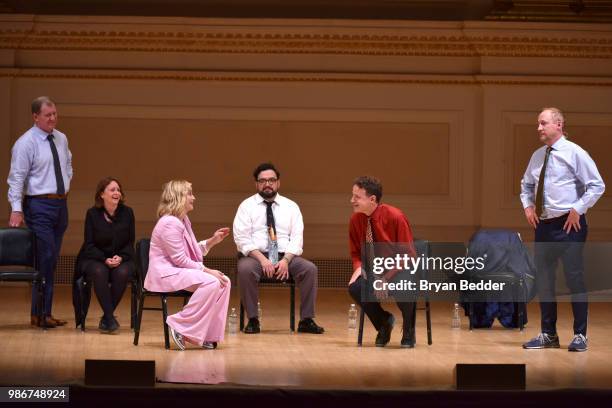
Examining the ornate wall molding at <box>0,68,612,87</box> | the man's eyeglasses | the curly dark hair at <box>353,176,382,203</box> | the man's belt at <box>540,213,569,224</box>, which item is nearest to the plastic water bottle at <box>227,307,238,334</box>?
the man's eyeglasses

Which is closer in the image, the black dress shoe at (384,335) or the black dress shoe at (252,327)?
the black dress shoe at (384,335)

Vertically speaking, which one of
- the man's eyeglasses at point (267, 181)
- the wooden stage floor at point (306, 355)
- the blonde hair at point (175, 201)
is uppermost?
the man's eyeglasses at point (267, 181)

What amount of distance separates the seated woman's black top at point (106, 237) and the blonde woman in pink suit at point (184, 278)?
28.2 inches

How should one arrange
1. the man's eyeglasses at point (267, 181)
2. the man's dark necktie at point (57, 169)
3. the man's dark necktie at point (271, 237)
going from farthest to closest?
the man's eyeglasses at point (267, 181) < the man's dark necktie at point (271, 237) < the man's dark necktie at point (57, 169)

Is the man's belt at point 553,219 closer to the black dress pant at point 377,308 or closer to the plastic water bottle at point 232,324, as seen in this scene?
the black dress pant at point 377,308

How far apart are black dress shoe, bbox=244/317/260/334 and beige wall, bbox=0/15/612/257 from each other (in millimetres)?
2654

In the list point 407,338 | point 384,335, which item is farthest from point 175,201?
point 407,338

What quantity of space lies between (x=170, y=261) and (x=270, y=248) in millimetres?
1135

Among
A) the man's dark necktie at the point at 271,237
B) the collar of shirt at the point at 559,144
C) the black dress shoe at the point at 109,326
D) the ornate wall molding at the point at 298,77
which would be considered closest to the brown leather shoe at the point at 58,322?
the black dress shoe at the point at 109,326

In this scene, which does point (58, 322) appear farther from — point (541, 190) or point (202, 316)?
point (541, 190)

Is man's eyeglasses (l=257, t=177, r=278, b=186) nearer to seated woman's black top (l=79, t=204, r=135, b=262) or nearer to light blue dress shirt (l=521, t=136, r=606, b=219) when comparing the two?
seated woman's black top (l=79, t=204, r=135, b=262)

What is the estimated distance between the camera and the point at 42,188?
771cm

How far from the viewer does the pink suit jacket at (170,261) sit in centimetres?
683

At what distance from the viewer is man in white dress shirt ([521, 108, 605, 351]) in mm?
6590
